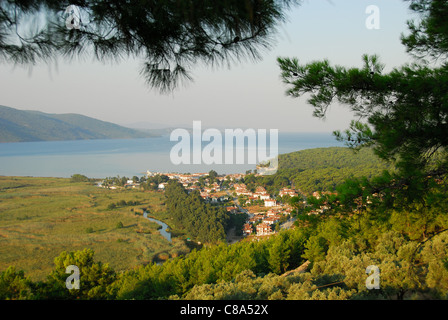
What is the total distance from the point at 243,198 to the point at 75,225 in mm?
12364

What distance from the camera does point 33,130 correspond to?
37.9m

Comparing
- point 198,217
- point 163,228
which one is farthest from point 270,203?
point 163,228

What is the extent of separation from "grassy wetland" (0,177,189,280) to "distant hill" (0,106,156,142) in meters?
5.34

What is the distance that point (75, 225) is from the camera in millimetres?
→ 20094

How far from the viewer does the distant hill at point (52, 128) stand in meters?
32.3

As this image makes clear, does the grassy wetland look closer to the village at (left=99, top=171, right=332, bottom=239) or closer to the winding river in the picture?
the winding river

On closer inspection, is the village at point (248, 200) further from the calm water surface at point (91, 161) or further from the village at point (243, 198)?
the calm water surface at point (91, 161)

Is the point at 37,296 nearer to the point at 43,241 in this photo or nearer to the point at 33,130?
the point at 43,241

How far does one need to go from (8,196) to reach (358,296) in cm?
2883

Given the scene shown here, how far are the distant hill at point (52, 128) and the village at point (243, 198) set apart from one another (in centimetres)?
1072

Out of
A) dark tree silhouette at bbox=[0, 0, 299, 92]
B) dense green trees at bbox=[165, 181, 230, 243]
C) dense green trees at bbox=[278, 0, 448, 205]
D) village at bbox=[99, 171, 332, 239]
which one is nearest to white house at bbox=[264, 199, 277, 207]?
village at bbox=[99, 171, 332, 239]

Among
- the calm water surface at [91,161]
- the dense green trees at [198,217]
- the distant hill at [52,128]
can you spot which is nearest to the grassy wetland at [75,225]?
the dense green trees at [198,217]

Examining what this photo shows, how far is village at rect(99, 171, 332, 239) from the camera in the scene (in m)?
17.5

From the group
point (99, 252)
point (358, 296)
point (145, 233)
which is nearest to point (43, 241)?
point (99, 252)
